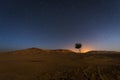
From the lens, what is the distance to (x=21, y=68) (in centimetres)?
2997

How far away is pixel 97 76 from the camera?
80.4 ft

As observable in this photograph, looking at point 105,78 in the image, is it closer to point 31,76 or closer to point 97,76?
point 97,76

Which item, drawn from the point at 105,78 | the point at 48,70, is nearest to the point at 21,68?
the point at 48,70

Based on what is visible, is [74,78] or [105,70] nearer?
[74,78]

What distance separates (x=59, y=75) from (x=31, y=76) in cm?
269

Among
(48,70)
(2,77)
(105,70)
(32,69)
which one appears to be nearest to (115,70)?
(105,70)

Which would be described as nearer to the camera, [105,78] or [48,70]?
[105,78]

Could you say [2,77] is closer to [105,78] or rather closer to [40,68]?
[40,68]

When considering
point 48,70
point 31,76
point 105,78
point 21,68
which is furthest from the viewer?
point 21,68

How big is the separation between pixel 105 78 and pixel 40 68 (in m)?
8.30

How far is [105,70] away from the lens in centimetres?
2648

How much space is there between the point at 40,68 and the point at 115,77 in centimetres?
887

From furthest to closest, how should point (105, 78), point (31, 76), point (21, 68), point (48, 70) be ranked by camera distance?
point (21, 68) < point (48, 70) < point (31, 76) < point (105, 78)

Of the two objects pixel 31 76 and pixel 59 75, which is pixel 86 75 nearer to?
pixel 59 75
